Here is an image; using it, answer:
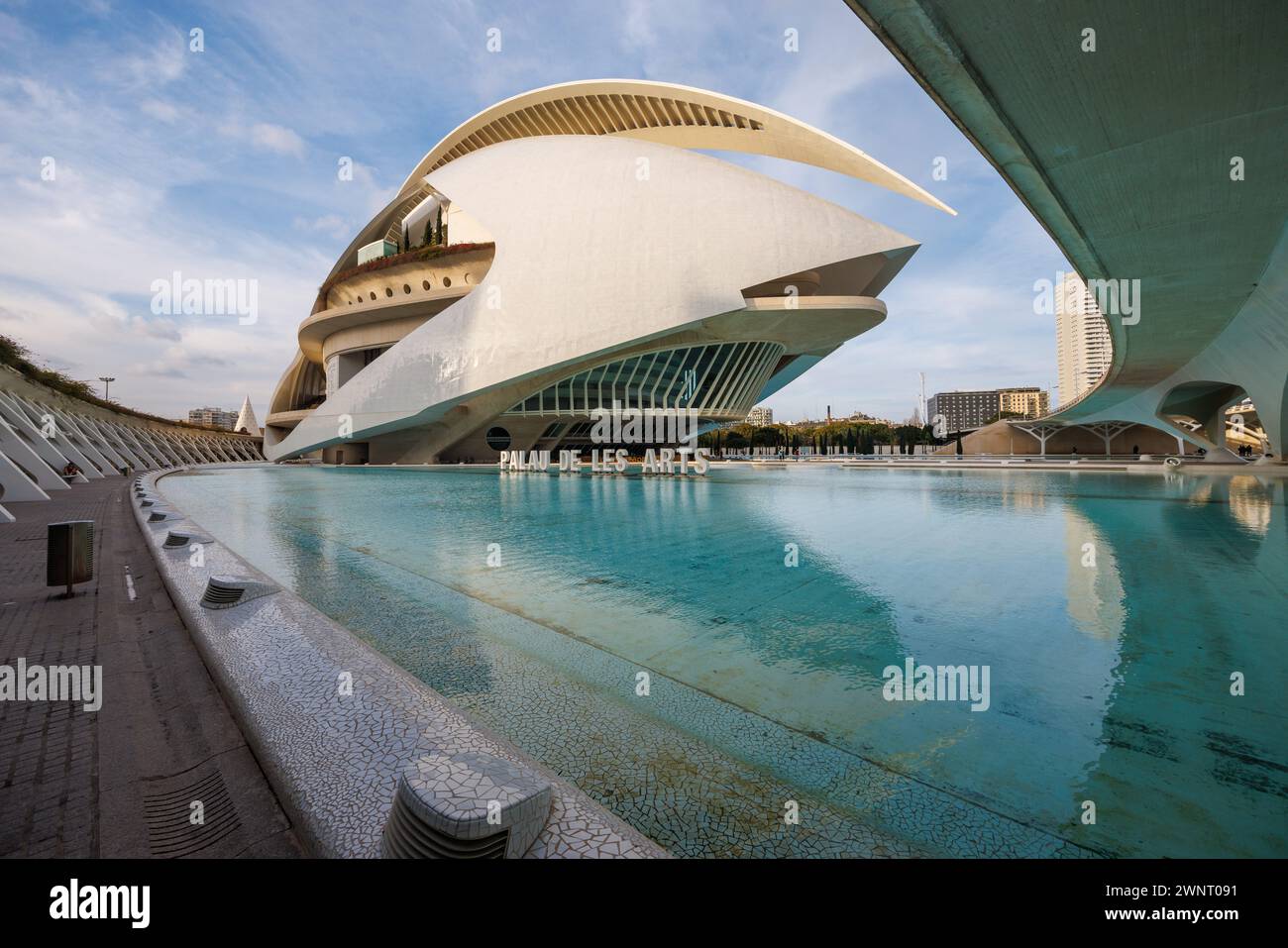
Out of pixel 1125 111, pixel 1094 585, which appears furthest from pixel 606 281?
pixel 1094 585

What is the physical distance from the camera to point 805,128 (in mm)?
24219

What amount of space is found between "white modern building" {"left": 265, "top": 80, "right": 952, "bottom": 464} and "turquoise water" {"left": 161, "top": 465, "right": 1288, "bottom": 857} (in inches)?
647

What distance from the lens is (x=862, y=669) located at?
2559 mm

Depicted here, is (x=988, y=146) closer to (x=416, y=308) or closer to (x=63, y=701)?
(x=63, y=701)

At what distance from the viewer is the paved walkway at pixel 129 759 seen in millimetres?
1384

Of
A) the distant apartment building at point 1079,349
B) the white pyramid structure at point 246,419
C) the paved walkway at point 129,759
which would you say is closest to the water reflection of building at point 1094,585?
the paved walkway at point 129,759

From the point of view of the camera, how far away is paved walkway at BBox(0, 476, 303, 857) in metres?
1.38

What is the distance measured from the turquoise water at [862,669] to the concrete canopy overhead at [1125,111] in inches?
125

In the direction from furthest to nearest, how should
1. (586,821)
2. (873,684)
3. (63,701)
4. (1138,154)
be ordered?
(1138,154) → (873,684) → (63,701) → (586,821)

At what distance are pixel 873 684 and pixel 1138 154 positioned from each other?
16.7ft

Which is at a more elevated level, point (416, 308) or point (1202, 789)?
point (416, 308)

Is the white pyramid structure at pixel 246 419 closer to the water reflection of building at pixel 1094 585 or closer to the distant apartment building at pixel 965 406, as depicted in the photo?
the water reflection of building at pixel 1094 585

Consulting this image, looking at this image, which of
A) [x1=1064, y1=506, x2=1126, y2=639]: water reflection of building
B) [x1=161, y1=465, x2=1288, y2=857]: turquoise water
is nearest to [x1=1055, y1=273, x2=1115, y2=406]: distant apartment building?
[x1=1064, y1=506, x2=1126, y2=639]: water reflection of building

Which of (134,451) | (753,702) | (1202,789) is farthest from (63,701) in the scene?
(134,451)
